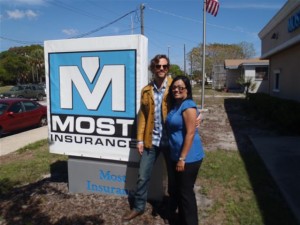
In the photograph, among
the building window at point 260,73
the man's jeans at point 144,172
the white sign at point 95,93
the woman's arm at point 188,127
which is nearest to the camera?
the woman's arm at point 188,127

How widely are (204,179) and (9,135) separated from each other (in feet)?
28.4

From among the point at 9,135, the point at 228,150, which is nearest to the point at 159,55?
the point at 228,150

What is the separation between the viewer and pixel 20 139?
10836mm

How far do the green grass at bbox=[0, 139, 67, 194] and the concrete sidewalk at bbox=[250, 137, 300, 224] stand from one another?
4424 mm

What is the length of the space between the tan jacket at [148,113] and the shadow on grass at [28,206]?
1.20m

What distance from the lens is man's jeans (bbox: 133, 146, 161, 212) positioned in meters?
4.05

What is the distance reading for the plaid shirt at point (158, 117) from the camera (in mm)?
3891

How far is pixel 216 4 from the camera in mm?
18094

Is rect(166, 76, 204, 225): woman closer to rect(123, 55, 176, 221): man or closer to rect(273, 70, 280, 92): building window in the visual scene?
rect(123, 55, 176, 221): man

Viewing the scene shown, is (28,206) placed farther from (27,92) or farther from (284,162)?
(27,92)

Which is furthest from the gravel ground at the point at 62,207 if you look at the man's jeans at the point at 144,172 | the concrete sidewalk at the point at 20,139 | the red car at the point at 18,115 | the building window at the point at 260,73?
the building window at the point at 260,73

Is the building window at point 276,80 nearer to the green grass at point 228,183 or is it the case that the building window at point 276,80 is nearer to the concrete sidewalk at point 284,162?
the concrete sidewalk at point 284,162

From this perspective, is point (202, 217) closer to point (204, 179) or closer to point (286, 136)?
point (204, 179)

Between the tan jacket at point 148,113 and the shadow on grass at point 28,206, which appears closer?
the tan jacket at point 148,113
